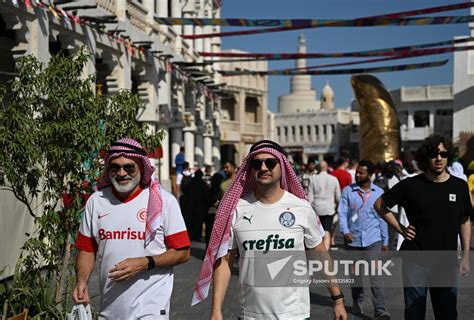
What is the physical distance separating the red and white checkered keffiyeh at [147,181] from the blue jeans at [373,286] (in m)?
4.38

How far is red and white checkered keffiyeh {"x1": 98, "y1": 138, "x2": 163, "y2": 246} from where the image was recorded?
15.1ft

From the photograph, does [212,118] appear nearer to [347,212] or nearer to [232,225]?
[347,212]

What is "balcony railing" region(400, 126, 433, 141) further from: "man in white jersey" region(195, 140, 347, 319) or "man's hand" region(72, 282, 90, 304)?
"man's hand" region(72, 282, 90, 304)

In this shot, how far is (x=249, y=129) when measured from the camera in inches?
2571

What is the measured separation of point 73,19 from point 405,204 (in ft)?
34.3

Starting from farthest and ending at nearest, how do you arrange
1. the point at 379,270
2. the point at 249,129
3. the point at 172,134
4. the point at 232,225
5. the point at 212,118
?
the point at 249,129
the point at 212,118
the point at 172,134
the point at 379,270
the point at 232,225

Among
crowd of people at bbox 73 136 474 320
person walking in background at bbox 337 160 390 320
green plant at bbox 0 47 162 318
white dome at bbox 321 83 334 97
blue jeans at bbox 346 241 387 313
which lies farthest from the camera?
white dome at bbox 321 83 334 97

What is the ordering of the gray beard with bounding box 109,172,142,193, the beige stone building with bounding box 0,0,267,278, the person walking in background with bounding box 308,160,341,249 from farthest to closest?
the person walking in background with bounding box 308,160,341,249 < the beige stone building with bounding box 0,0,267,278 < the gray beard with bounding box 109,172,142,193

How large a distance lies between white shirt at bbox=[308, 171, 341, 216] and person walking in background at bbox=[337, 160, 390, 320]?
4235mm

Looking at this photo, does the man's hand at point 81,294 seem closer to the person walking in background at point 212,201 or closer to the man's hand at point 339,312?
the man's hand at point 339,312

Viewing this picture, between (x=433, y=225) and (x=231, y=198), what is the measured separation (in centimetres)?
205

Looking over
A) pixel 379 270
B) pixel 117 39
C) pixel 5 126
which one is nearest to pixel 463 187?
pixel 379 270

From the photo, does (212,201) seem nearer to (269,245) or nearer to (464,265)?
(464,265)

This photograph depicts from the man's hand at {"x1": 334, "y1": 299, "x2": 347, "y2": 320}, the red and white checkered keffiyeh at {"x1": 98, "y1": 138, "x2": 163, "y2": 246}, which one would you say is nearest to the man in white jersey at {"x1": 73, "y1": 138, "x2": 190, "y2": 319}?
the red and white checkered keffiyeh at {"x1": 98, "y1": 138, "x2": 163, "y2": 246}
